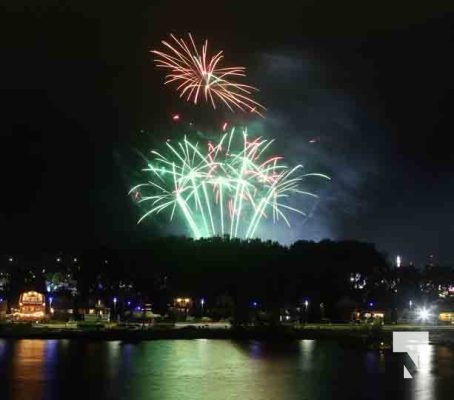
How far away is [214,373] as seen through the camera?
27672 mm

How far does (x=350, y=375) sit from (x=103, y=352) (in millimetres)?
14721

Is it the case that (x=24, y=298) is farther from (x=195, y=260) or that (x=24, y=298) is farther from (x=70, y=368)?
(x=70, y=368)

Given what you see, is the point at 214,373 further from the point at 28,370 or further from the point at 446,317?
the point at 446,317

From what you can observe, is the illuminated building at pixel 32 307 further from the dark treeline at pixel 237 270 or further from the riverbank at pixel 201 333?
the riverbank at pixel 201 333

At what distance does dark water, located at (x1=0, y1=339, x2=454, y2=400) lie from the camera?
22.5 meters

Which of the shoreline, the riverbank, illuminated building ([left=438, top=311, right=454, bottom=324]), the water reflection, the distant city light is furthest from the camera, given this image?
the distant city light

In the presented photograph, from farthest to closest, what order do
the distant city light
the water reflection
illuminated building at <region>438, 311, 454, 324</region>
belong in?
1. the distant city light
2. illuminated building at <region>438, 311, 454, 324</region>
3. the water reflection

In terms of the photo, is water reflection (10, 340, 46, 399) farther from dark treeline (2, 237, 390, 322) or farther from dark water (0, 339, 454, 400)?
dark treeline (2, 237, 390, 322)

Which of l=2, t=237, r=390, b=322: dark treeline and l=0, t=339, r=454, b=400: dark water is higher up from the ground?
l=2, t=237, r=390, b=322: dark treeline

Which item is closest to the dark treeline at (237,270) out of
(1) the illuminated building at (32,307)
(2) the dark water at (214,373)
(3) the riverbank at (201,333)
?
(1) the illuminated building at (32,307)

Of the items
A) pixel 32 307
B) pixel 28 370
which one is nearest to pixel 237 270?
pixel 32 307

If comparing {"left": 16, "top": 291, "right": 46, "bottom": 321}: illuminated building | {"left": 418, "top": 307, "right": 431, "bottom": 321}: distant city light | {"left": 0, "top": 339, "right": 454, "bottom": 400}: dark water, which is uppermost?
{"left": 16, "top": 291, "right": 46, "bottom": 321}: illuminated building

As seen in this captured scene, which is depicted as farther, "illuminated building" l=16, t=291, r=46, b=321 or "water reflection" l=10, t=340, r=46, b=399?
"illuminated building" l=16, t=291, r=46, b=321

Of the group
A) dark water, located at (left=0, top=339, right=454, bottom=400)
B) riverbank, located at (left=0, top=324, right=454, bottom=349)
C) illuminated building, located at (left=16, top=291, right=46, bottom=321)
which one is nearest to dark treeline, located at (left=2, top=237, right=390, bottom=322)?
illuminated building, located at (left=16, top=291, right=46, bottom=321)
